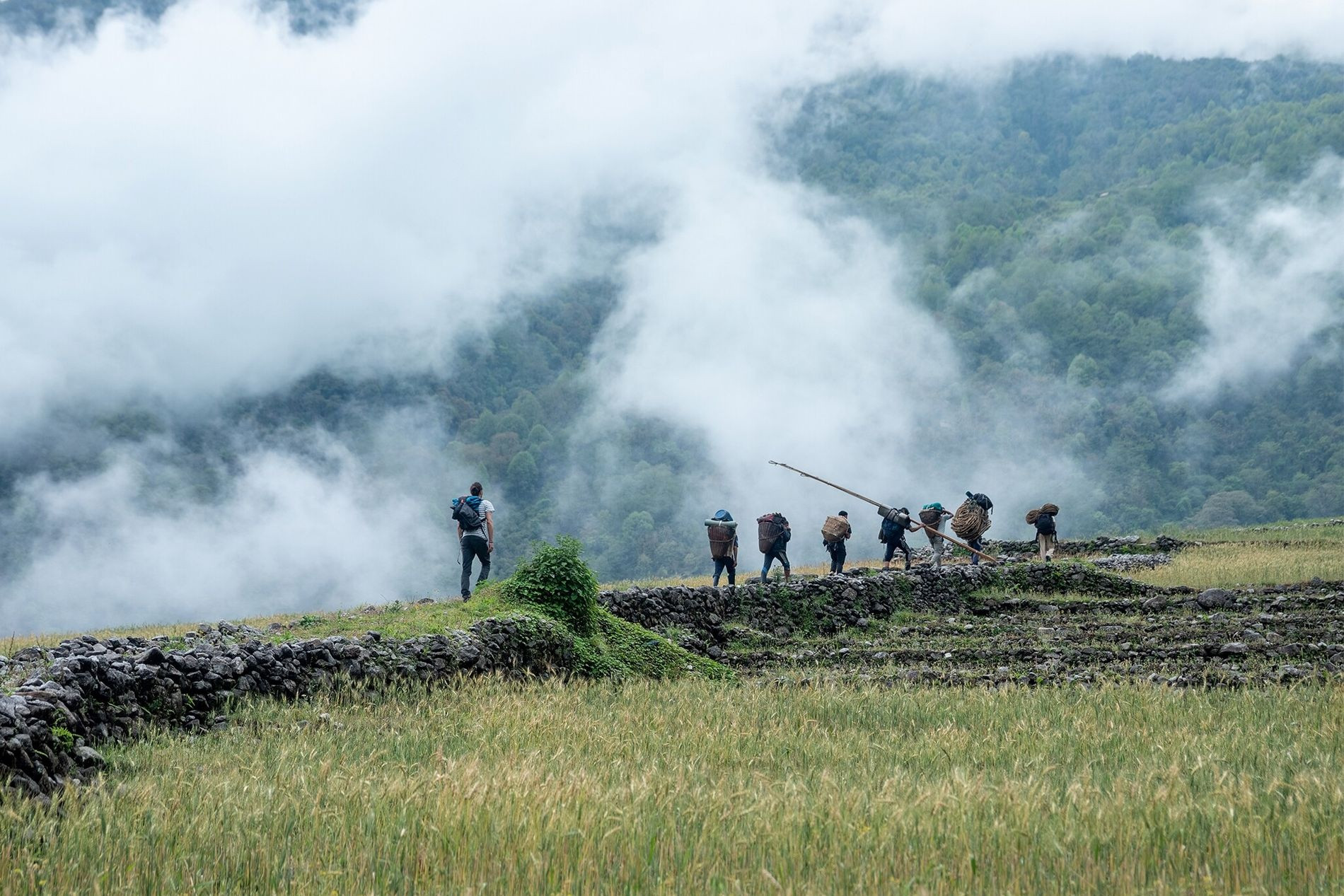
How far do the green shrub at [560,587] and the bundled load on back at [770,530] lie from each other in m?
8.65

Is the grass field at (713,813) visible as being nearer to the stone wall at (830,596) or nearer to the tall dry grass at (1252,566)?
the stone wall at (830,596)

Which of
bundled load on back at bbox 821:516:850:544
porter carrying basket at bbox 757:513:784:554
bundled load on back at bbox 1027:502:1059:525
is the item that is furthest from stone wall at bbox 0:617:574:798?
bundled load on back at bbox 1027:502:1059:525

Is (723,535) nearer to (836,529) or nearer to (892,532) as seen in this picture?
(836,529)

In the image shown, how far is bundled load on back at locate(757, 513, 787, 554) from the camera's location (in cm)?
2403

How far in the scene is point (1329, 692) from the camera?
10.2 meters

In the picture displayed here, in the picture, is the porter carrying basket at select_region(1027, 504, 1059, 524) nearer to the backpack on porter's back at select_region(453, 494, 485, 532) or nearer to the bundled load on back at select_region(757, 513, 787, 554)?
the bundled load on back at select_region(757, 513, 787, 554)

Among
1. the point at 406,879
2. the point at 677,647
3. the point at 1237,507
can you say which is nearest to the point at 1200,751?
the point at 406,879

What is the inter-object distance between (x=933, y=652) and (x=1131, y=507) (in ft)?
309

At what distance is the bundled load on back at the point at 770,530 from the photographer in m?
24.0

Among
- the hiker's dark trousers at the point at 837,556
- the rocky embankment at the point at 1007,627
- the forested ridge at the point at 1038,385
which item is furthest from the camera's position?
the forested ridge at the point at 1038,385

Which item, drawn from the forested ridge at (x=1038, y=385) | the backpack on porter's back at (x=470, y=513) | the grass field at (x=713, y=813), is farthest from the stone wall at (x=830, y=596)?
the forested ridge at (x=1038, y=385)

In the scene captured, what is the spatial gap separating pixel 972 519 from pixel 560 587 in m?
14.0

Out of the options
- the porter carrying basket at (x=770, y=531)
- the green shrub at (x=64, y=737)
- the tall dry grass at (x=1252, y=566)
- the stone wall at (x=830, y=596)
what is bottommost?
the green shrub at (x=64, y=737)

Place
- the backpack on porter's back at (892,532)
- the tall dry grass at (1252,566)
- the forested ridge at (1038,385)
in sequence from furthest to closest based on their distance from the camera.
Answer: the forested ridge at (1038,385)
the backpack on porter's back at (892,532)
the tall dry grass at (1252,566)
